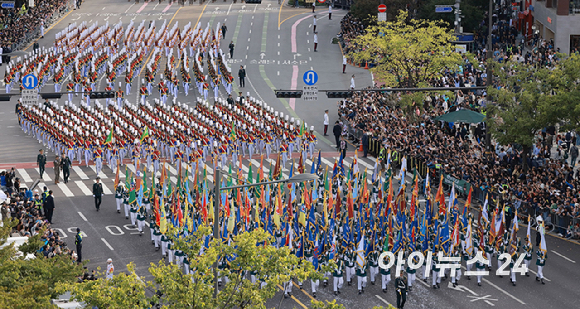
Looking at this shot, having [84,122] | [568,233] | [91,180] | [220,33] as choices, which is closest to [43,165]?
[91,180]

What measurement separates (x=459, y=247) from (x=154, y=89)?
35.9 meters

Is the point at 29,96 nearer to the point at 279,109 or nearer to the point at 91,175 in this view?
the point at 91,175

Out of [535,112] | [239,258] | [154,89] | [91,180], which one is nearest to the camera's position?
[239,258]

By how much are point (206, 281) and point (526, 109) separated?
2431cm

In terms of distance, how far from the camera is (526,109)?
41219 mm

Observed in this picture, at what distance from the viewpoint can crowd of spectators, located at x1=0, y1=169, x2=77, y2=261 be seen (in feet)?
100

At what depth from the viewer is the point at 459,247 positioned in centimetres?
3250

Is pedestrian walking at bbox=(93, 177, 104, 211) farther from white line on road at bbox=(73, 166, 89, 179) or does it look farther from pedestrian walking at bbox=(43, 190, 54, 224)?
white line on road at bbox=(73, 166, 89, 179)

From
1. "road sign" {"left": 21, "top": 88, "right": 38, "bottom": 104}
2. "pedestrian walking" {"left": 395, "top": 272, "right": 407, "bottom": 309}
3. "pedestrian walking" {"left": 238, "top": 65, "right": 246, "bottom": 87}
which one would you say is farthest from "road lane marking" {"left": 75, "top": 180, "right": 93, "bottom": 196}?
"pedestrian walking" {"left": 238, "top": 65, "right": 246, "bottom": 87}

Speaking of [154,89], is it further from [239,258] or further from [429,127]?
[239,258]

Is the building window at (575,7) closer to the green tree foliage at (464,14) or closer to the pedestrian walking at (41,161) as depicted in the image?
the green tree foliage at (464,14)

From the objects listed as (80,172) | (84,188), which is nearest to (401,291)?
(84,188)

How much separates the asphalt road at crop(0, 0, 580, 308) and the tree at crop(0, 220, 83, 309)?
5.70 metres

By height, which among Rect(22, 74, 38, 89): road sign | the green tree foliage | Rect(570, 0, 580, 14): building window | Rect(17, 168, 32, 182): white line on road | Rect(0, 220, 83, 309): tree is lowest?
Rect(17, 168, 32, 182): white line on road
